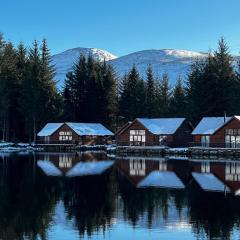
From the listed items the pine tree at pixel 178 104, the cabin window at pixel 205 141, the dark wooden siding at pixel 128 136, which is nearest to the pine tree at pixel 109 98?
the pine tree at pixel 178 104

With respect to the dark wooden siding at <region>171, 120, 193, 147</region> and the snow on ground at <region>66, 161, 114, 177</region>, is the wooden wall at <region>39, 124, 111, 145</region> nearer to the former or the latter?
the dark wooden siding at <region>171, 120, 193, 147</region>

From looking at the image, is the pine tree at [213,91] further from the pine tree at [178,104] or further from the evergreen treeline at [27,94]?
the evergreen treeline at [27,94]

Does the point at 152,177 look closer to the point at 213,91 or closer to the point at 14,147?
the point at 213,91

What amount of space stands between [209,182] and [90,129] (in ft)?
192

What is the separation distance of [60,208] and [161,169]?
23038mm

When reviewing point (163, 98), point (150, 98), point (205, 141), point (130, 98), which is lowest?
point (205, 141)

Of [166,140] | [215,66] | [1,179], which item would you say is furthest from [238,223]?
[215,66]

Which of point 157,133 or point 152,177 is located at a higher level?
point 157,133

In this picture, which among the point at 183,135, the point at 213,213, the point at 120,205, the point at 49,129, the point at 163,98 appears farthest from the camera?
the point at 163,98

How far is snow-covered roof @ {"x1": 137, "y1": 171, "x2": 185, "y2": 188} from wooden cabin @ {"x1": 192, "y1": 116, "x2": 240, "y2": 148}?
30.5m

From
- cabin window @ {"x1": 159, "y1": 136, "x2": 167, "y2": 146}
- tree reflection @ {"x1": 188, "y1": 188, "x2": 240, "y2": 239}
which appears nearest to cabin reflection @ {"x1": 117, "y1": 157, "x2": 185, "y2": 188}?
tree reflection @ {"x1": 188, "y1": 188, "x2": 240, "y2": 239}

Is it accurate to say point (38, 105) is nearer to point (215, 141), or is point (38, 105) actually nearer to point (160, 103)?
point (160, 103)

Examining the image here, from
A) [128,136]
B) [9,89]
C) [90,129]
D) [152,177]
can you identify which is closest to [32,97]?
[9,89]

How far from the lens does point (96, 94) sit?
102125mm
